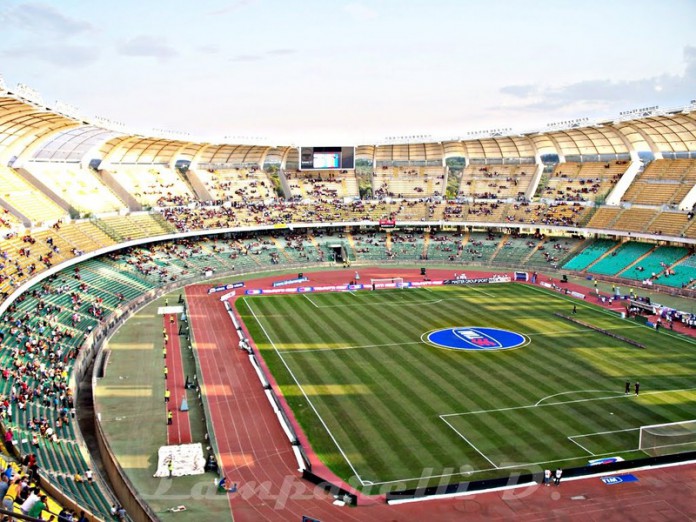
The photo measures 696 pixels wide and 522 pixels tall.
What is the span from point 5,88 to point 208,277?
30404 mm

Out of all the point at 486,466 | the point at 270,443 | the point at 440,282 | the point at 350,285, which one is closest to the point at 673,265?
the point at 440,282

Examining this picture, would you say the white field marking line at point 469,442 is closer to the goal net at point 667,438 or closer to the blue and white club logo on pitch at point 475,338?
the goal net at point 667,438

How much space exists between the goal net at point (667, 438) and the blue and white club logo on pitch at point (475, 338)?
1541cm

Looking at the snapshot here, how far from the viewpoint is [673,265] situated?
6575 cm

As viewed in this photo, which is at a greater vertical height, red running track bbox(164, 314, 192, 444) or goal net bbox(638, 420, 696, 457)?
goal net bbox(638, 420, 696, 457)

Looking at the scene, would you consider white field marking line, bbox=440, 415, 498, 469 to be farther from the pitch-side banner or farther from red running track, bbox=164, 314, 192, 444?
the pitch-side banner

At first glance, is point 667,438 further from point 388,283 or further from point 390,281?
point 390,281

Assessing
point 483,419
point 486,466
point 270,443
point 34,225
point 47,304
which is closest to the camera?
point 486,466

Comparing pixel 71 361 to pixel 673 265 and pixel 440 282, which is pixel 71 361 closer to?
pixel 440 282

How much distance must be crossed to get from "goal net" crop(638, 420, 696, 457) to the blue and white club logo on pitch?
15406 mm

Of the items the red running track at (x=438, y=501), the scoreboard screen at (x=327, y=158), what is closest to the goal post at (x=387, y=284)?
the scoreboard screen at (x=327, y=158)

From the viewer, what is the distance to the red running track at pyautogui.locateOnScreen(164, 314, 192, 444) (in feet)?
104

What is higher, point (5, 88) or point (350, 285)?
point (5, 88)

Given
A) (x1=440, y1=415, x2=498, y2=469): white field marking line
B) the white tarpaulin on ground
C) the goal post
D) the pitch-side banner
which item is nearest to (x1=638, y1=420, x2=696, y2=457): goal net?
(x1=440, y1=415, x2=498, y2=469): white field marking line
